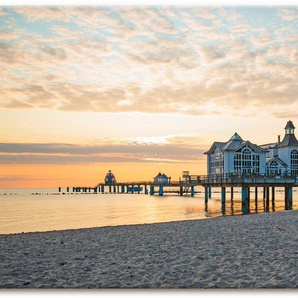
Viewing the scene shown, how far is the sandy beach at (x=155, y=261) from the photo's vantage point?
6.80 m

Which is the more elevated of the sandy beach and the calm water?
the sandy beach

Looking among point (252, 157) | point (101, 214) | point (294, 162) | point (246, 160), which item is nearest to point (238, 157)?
point (246, 160)

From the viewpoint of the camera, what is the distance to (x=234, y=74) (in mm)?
12875

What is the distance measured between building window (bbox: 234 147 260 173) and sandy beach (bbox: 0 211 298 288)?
1196 inches

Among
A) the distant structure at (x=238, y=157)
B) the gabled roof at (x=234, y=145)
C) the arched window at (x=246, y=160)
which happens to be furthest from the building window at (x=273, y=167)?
the arched window at (x=246, y=160)

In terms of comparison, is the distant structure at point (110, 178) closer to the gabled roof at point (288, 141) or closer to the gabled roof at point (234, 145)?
the gabled roof at point (288, 141)

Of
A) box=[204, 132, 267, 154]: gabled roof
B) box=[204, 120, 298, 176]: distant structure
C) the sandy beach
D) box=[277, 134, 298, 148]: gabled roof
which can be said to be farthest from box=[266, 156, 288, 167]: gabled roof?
the sandy beach

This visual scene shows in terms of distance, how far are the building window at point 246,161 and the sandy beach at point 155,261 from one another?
30.4 metres

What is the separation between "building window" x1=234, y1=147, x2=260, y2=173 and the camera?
41875mm

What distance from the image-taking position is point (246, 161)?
42531 millimetres

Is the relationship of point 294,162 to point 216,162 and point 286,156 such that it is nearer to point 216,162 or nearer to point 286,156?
point 286,156

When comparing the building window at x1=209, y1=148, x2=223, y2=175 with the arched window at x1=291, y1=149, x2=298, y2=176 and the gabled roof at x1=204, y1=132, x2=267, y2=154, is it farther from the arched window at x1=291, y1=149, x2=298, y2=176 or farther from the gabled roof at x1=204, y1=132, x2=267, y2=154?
the arched window at x1=291, y1=149, x2=298, y2=176

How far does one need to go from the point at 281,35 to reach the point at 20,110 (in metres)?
8.73

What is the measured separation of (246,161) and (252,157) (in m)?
0.94
